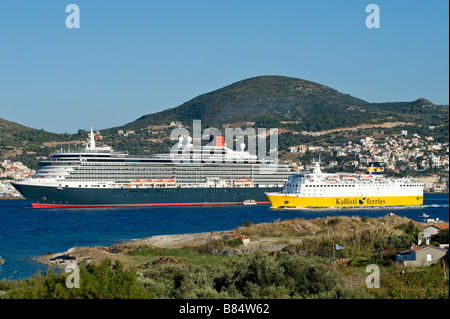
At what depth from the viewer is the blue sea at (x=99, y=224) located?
36.1 metres

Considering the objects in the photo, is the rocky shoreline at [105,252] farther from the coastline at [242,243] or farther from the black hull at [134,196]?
the black hull at [134,196]

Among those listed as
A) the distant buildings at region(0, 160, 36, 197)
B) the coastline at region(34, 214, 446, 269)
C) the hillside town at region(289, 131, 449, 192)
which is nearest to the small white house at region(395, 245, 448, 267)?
the coastline at region(34, 214, 446, 269)

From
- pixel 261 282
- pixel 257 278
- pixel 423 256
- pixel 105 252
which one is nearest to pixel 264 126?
pixel 105 252

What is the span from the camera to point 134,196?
76.2 m

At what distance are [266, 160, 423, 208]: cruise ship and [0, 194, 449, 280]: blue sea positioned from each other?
108 cm

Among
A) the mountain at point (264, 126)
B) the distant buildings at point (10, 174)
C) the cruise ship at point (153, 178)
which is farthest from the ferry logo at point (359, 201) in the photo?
the mountain at point (264, 126)

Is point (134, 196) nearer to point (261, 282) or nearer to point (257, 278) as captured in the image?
point (257, 278)

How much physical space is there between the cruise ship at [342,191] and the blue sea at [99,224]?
1083 millimetres

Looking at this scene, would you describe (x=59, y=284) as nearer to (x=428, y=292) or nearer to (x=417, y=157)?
(x=428, y=292)

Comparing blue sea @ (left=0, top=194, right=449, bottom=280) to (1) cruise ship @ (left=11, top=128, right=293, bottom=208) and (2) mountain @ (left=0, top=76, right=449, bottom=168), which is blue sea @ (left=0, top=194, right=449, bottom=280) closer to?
(1) cruise ship @ (left=11, top=128, right=293, bottom=208)

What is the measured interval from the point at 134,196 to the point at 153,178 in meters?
4.58
